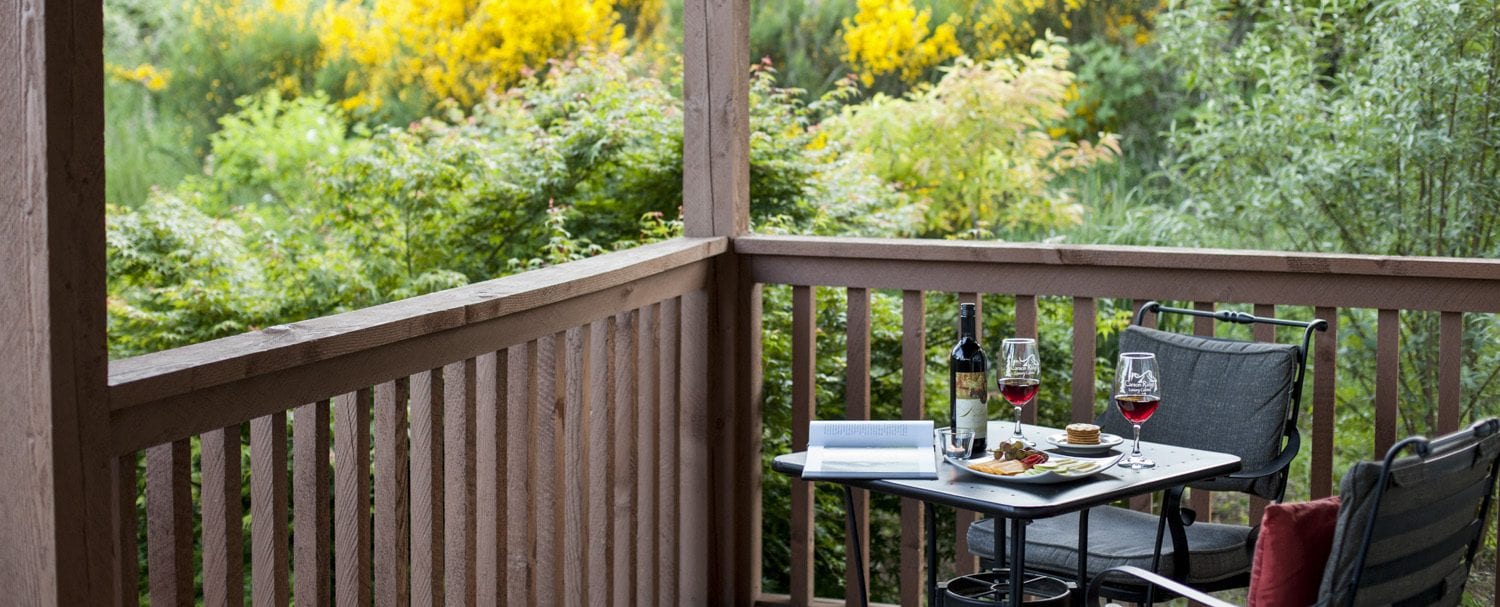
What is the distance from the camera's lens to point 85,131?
1.57 m

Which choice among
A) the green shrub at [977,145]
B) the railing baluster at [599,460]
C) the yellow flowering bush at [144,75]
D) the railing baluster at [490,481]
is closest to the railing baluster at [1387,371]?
the railing baluster at [599,460]

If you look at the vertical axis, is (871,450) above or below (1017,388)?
below

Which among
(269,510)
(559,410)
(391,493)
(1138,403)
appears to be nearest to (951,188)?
(559,410)

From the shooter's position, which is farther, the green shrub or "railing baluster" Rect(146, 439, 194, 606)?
the green shrub

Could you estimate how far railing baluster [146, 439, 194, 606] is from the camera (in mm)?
1773

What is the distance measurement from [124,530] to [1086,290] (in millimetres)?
2193

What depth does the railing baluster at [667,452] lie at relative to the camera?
332cm

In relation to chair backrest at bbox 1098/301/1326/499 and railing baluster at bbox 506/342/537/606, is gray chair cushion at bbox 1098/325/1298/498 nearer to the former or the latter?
chair backrest at bbox 1098/301/1326/499

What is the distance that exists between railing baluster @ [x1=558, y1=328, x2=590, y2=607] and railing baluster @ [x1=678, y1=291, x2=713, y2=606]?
516 mm

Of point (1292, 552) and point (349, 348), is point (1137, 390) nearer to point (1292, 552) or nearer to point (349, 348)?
point (1292, 552)

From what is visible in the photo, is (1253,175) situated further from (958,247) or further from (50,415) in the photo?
(50,415)

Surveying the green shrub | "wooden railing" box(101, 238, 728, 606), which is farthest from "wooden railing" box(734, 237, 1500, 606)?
the green shrub

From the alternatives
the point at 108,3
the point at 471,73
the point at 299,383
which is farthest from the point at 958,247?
the point at 108,3

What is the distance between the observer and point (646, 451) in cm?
325
